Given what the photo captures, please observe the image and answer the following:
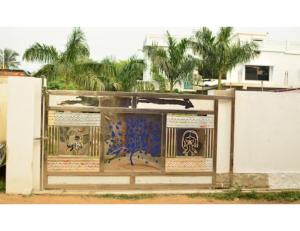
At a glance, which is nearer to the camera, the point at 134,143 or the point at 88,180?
the point at 88,180

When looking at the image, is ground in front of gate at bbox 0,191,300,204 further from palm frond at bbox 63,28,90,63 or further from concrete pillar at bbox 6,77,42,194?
palm frond at bbox 63,28,90,63

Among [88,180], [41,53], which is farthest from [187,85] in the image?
[88,180]

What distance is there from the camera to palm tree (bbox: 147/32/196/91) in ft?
56.1

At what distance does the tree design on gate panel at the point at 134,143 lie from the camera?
665 cm

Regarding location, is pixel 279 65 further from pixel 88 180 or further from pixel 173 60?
pixel 88 180

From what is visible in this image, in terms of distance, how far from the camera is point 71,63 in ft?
46.9

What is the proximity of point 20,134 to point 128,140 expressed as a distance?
2.05m

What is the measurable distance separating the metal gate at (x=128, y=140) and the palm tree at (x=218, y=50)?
455 inches

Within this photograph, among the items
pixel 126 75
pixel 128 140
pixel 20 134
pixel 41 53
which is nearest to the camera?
pixel 20 134

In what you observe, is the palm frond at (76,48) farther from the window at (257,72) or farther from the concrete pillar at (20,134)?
the window at (257,72)

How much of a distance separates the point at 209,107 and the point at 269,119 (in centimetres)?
140

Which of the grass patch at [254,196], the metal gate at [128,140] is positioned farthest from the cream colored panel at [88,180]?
the grass patch at [254,196]

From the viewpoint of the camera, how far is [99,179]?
6.56 meters

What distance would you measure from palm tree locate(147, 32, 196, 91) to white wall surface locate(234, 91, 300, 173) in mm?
→ 10324
